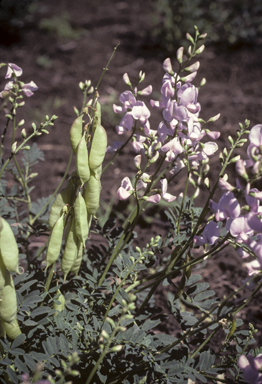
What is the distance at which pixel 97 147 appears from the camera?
117cm

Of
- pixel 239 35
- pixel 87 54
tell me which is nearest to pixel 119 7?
pixel 87 54

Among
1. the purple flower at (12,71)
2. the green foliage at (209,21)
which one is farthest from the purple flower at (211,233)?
the green foliage at (209,21)

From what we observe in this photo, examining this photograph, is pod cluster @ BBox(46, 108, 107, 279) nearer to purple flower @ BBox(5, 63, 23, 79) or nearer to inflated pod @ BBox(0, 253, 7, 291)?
inflated pod @ BBox(0, 253, 7, 291)

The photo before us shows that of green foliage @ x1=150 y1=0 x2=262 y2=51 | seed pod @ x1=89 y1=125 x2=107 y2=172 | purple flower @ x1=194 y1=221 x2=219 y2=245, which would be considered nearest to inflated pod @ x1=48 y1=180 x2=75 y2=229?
seed pod @ x1=89 y1=125 x2=107 y2=172

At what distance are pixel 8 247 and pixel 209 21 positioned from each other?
5.06m

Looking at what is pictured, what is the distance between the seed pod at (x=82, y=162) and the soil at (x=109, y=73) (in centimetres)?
169

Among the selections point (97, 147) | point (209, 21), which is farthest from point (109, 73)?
point (97, 147)

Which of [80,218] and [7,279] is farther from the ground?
[80,218]

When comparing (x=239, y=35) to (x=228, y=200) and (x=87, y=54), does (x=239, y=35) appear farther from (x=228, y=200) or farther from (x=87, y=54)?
(x=228, y=200)

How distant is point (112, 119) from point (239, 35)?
2.75m

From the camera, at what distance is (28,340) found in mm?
1393

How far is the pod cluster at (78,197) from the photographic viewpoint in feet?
3.72

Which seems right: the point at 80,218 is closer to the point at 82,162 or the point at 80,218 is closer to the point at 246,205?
the point at 82,162

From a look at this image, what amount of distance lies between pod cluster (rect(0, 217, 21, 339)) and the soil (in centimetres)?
167
